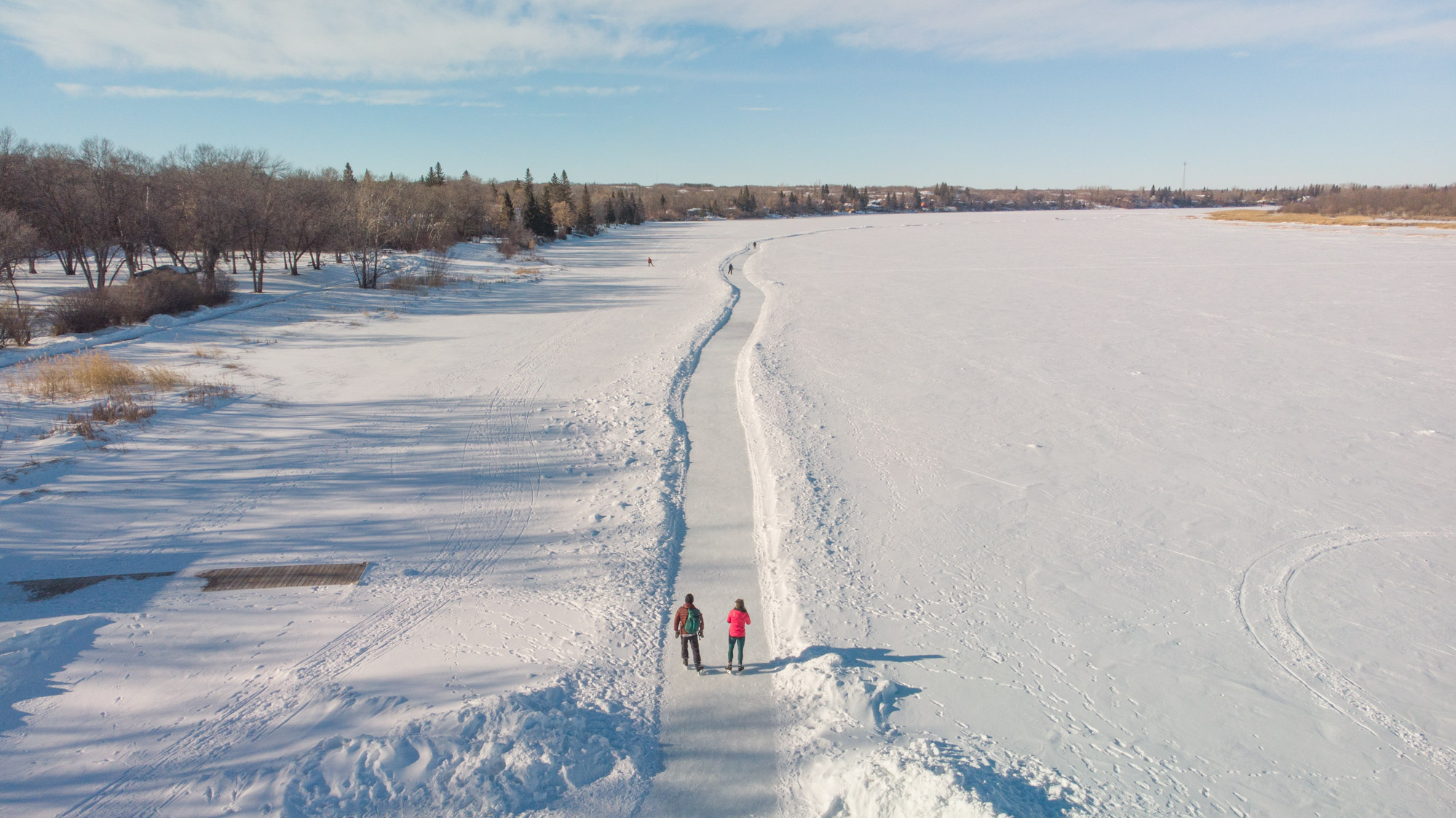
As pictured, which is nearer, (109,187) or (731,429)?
(731,429)

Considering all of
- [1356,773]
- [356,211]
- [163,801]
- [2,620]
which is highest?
[356,211]

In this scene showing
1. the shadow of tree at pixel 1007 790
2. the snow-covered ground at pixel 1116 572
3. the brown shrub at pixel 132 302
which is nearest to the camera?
the shadow of tree at pixel 1007 790

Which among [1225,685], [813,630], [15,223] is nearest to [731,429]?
[813,630]

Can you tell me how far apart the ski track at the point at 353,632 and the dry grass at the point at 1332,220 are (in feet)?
299

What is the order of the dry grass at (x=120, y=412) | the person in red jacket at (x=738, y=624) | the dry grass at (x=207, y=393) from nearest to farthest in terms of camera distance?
the person in red jacket at (x=738, y=624) → the dry grass at (x=120, y=412) → the dry grass at (x=207, y=393)

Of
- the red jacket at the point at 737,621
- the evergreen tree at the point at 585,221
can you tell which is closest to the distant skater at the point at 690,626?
the red jacket at the point at 737,621

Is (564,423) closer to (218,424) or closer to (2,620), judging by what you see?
(218,424)

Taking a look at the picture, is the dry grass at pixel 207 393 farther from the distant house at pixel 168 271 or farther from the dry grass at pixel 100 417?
the distant house at pixel 168 271

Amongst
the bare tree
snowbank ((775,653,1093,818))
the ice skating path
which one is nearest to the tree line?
the bare tree

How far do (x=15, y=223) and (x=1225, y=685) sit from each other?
93.4 feet

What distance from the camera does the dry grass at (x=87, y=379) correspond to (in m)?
14.6

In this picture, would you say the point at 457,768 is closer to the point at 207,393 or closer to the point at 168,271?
the point at 207,393

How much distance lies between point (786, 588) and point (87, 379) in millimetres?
15575

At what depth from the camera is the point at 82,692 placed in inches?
246
